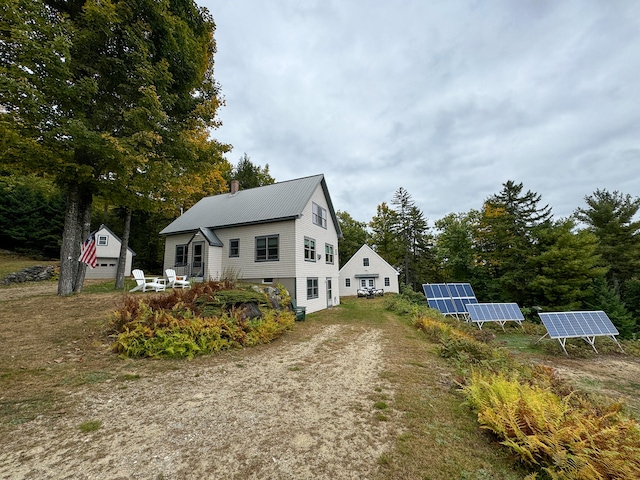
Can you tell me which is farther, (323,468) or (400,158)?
(400,158)

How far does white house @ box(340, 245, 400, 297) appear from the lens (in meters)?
30.4

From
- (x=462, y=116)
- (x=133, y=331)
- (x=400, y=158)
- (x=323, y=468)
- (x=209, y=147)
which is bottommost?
(x=323, y=468)

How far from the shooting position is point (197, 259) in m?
16.6

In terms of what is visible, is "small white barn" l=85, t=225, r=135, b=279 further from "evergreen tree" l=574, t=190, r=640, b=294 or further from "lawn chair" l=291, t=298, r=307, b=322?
"evergreen tree" l=574, t=190, r=640, b=294

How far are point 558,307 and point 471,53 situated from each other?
830 inches

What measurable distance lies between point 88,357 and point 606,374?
51.1ft

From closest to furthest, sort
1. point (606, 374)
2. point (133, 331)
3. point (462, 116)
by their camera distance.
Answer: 1. point (133, 331)
2. point (606, 374)
3. point (462, 116)

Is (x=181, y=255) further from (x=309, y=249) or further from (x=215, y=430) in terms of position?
(x=215, y=430)

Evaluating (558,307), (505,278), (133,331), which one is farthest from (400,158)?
(133,331)

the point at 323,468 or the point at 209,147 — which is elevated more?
the point at 209,147

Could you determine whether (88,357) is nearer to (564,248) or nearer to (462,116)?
(462,116)

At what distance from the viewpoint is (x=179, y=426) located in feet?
11.5

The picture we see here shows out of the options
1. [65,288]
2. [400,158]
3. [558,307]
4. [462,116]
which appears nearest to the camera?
[65,288]

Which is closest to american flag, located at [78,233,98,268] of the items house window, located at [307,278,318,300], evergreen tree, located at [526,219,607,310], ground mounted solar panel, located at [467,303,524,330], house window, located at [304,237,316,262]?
house window, located at [304,237,316,262]
